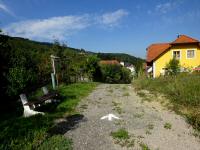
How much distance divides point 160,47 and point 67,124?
2979 cm

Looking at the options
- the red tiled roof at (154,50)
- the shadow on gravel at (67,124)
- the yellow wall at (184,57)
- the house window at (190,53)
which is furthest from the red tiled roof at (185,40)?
the shadow on gravel at (67,124)

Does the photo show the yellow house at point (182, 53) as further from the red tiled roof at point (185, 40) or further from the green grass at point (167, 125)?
the green grass at point (167, 125)

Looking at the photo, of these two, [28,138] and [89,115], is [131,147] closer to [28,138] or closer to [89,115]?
[28,138]

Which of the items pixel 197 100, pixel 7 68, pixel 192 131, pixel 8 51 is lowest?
pixel 192 131

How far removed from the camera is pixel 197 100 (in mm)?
7797

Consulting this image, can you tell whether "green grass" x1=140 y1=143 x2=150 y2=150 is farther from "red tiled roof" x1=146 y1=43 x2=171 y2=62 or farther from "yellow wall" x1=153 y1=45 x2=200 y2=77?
"red tiled roof" x1=146 y1=43 x2=171 y2=62

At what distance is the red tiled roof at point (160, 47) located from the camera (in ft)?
92.5

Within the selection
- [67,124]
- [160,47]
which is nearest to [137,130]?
[67,124]

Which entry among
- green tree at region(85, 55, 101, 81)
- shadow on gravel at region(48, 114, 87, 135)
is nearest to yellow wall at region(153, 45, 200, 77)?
green tree at region(85, 55, 101, 81)

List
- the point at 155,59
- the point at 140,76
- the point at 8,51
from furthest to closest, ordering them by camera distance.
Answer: the point at 155,59 → the point at 140,76 → the point at 8,51

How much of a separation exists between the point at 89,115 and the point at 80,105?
5.83 ft

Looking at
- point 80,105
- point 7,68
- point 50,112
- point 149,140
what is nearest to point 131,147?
point 149,140

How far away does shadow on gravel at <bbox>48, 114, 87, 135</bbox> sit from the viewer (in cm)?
582

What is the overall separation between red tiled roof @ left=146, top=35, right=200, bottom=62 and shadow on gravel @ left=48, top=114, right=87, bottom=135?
79.6ft
